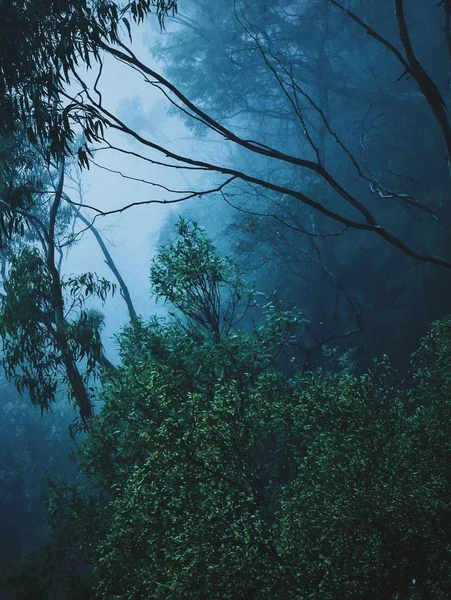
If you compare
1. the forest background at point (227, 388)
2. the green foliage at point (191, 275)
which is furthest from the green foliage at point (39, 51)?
the green foliage at point (191, 275)

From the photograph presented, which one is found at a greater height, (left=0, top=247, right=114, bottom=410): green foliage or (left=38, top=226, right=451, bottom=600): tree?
(left=0, top=247, right=114, bottom=410): green foliage

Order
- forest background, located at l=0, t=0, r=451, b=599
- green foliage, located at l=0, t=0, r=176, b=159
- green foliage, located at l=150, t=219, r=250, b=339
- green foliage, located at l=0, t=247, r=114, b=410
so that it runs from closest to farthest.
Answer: forest background, located at l=0, t=0, r=451, b=599 < green foliage, located at l=0, t=0, r=176, b=159 < green foliage, located at l=150, t=219, r=250, b=339 < green foliage, located at l=0, t=247, r=114, b=410

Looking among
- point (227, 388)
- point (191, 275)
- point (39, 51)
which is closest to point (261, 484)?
point (227, 388)

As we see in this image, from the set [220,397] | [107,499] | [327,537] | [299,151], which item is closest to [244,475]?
[220,397]

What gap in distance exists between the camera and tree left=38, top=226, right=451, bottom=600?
3902 millimetres

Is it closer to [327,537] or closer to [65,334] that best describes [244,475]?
[327,537]

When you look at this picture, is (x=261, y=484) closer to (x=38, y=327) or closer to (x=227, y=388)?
(x=227, y=388)

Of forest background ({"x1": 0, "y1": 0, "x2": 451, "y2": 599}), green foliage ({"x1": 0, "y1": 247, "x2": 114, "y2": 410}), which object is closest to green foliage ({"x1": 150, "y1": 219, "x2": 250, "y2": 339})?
forest background ({"x1": 0, "y1": 0, "x2": 451, "y2": 599})

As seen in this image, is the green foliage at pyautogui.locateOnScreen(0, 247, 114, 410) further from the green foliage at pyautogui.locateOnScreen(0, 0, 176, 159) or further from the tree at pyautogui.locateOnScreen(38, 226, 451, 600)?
the green foliage at pyautogui.locateOnScreen(0, 0, 176, 159)

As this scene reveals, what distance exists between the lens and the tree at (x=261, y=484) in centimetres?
390

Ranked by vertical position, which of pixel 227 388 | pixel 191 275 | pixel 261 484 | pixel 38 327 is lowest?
pixel 261 484

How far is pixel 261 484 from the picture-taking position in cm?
588

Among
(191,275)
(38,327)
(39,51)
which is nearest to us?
(39,51)

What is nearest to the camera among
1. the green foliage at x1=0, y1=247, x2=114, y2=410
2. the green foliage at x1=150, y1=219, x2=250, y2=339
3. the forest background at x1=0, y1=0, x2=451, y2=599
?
the forest background at x1=0, y1=0, x2=451, y2=599
